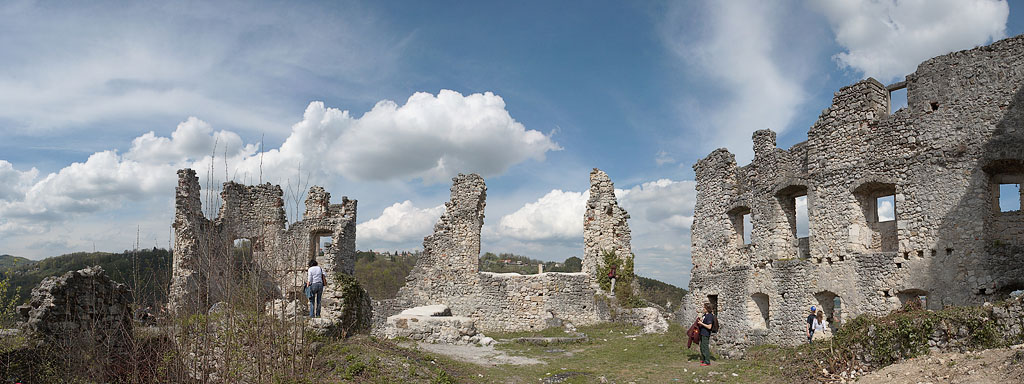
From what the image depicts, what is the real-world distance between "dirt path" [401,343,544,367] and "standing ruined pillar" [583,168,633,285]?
23.4 ft

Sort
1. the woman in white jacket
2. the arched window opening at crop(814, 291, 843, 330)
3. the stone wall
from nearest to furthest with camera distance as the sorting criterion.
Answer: the stone wall → the woman in white jacket → the arched window opening at crop(814, 291, 843, 330)

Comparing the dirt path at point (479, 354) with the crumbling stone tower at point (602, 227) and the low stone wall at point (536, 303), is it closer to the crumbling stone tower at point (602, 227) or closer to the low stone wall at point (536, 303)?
the low stone wall at point (536, 303)

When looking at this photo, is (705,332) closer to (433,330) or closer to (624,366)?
(624,366)

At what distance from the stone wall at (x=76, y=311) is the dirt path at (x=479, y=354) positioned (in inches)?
238

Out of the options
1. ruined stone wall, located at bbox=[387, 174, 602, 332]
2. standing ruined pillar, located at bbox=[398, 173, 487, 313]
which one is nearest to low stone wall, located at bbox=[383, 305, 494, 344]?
ruined stone wall, located at bbox=[387, 174, 602, 332]

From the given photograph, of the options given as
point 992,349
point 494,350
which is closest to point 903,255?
point 992,349

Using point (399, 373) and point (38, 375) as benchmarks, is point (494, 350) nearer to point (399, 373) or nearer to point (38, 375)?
point (399, 373)

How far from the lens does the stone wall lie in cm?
1118

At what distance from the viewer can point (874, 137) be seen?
14562 millimetres

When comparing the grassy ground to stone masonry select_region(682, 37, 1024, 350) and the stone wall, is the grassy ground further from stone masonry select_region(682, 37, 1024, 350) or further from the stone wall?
the stone wall

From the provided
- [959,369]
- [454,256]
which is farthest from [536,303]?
[959,369]

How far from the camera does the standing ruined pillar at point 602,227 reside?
21.9 m

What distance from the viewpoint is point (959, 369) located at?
8.46m

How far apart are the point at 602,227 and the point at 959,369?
14.0 metres
